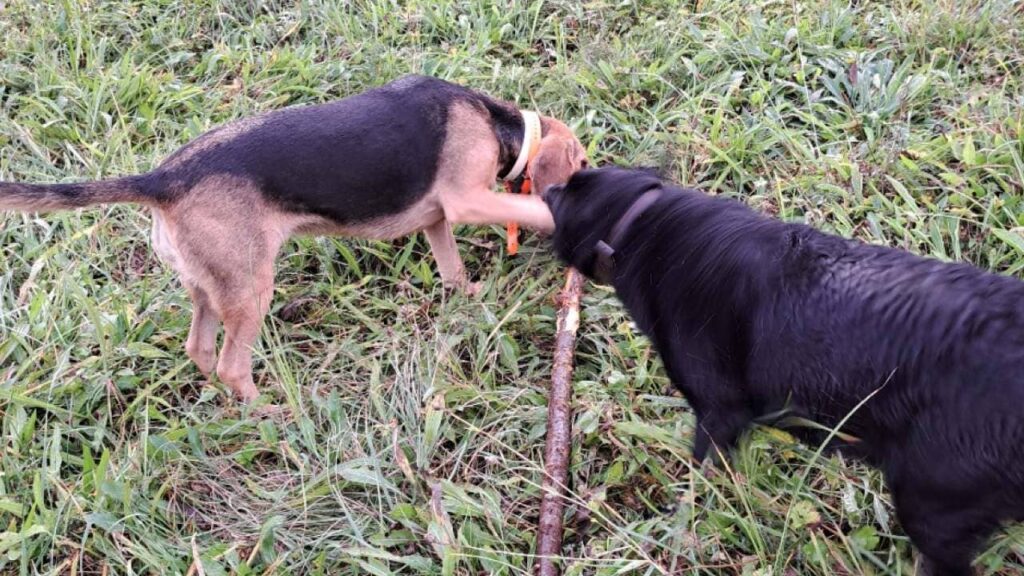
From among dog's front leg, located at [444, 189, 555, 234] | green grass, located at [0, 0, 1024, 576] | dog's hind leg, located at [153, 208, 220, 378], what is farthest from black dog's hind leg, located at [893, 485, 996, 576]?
dog's hind leg, located at [153, 208, 220, 378]

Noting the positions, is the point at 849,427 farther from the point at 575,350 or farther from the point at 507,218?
the point at 507,218

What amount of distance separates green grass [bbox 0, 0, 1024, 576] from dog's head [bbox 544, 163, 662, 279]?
69cm

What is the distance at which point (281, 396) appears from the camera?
3596mm

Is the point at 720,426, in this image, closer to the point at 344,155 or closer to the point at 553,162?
the point at 553,162

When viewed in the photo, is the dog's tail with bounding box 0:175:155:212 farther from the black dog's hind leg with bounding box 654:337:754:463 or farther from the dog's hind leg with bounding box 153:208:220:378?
the black dog's hind leg with bounding box 654:337:754:463

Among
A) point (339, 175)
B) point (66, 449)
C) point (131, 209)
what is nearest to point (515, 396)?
point (339, 175)

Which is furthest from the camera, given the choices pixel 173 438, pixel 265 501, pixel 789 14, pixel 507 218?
pixel 789 14

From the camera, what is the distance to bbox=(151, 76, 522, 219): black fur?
3.43 meters

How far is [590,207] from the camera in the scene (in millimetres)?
2795

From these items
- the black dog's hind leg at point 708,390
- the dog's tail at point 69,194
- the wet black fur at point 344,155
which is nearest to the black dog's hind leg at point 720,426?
the black dog's hind leg at point 708,390

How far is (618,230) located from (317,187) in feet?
4.85

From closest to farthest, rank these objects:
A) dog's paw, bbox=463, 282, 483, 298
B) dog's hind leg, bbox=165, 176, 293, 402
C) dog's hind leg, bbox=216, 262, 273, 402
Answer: dog's hind leg, bbox=165, 176, 293, 402, dog's hind leg, bbox=216, 262, 273, 402, dog's paw, bbox=463, 282, 483, 298

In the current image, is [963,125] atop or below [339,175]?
atop

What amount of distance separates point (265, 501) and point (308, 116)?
1679 mm
